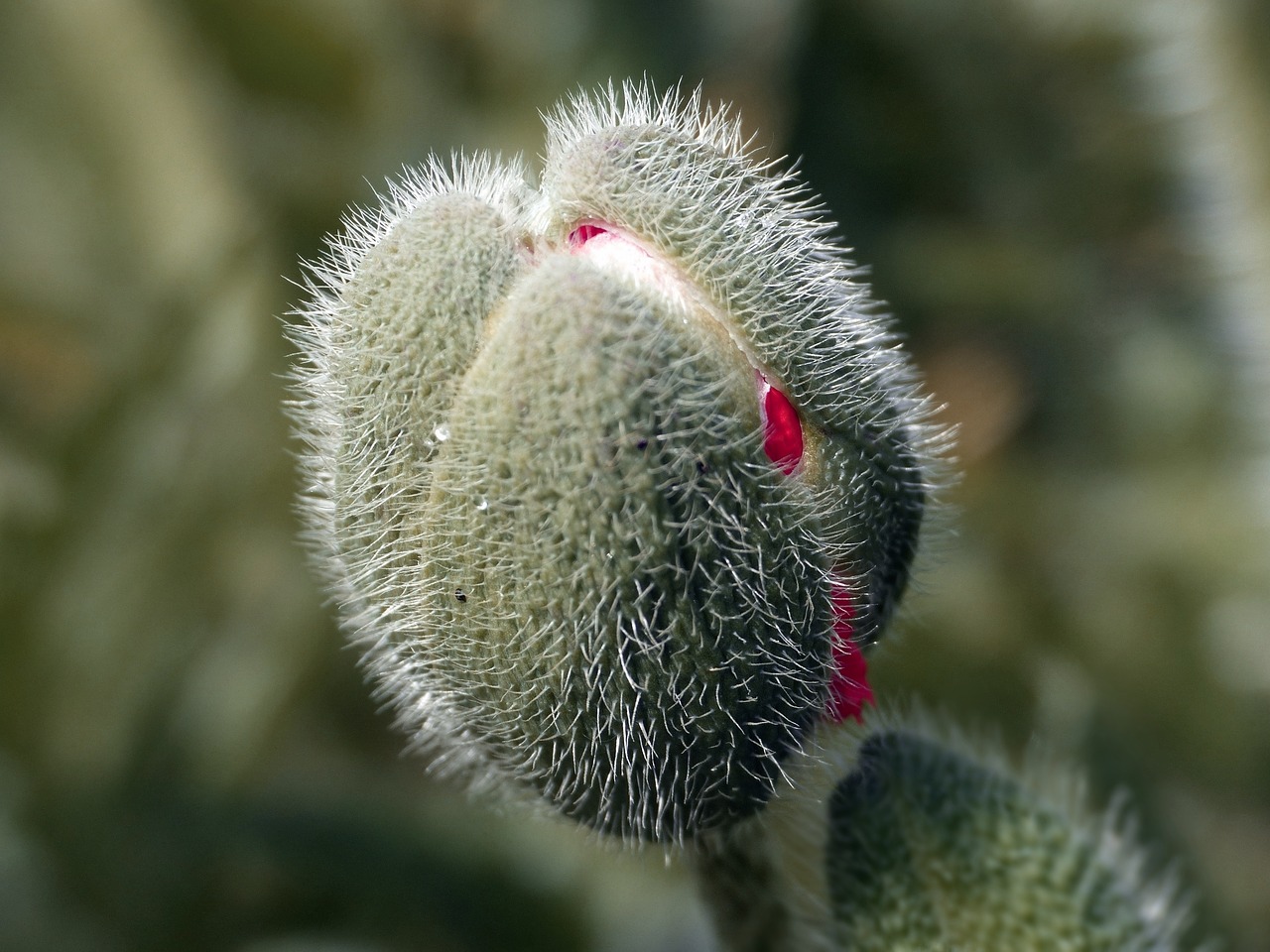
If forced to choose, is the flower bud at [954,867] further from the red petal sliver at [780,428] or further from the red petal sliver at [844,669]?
the red petal sliver at [780,428]

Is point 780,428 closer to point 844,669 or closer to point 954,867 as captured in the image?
point 844,669

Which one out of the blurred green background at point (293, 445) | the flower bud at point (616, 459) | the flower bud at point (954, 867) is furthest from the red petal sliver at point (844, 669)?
the blurred green background at point (293, 445)

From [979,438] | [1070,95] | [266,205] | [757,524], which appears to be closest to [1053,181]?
[1070,95]

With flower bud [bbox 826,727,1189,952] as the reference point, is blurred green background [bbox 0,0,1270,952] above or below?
above

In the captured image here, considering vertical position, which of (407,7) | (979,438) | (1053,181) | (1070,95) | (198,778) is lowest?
(198,778)

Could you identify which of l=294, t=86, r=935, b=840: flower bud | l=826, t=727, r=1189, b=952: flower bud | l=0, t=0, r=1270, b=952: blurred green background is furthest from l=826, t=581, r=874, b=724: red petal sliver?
l=0, t=0, r=1270, b=952: blurred green background

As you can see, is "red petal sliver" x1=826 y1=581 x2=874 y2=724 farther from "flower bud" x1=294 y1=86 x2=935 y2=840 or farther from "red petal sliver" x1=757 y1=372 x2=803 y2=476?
"red petal sliver" x1=757 y1=372 x2=803 y2=476

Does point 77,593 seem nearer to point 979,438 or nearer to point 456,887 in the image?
point 456,887
